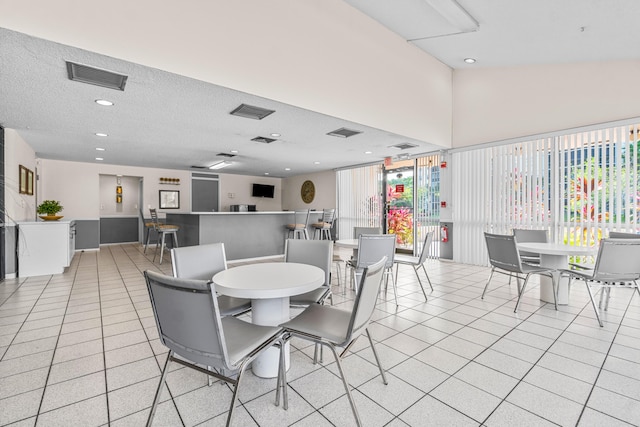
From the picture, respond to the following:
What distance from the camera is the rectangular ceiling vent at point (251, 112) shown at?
3.82 m

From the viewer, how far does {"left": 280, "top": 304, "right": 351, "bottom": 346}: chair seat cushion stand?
5.39ft

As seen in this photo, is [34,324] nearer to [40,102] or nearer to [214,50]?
[40,102]

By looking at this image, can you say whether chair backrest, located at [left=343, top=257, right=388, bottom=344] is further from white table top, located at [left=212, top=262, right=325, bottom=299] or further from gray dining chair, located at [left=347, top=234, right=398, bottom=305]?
gray dining chair, located at [left=347, top=234, right=398, bottom=305]

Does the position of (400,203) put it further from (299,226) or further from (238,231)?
(238,231)

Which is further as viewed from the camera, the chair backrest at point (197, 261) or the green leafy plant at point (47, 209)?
the green leafy plant at point (47, 209)

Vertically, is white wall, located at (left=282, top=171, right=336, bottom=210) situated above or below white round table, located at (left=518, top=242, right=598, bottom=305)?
above

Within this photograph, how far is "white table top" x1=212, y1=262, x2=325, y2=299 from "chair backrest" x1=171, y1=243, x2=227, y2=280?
306 millimetres

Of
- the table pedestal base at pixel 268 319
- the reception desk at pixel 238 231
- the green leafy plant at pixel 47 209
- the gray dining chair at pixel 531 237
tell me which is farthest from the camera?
the reception desk at pixel 238 231

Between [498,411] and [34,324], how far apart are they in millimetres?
3937

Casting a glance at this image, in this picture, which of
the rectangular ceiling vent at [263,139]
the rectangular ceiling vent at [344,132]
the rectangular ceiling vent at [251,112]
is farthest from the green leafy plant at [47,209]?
the rectangular ceiling vent at [344,132]

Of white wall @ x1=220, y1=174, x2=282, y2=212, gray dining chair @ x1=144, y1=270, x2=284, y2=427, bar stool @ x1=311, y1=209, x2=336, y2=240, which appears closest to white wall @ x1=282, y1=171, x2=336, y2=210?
white wall @ x1=220, y1=174, x2=282, y2=212


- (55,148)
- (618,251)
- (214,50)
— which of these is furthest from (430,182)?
(55,148)

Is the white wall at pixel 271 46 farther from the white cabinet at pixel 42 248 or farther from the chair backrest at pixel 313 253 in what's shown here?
the white cabinet at pixel 42 248

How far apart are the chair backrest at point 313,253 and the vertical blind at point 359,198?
5414mm
